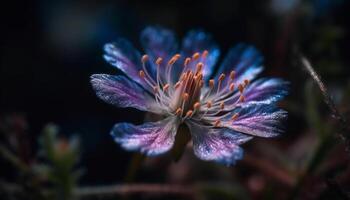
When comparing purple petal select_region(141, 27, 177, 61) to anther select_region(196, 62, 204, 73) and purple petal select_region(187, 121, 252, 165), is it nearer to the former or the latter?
anther select_region(196, 62, 204, 73)

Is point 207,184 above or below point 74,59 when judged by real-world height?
below

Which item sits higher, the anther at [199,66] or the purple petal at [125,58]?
the purple petal at [125,58]

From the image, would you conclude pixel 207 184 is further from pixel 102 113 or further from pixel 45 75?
pixel 45 75

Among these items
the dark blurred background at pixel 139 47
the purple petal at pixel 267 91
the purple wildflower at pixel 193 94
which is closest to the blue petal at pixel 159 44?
the purple wildflower at pixel 193 94

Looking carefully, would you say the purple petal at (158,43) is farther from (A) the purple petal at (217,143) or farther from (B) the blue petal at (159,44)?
(A) the purple petal at (217,143)

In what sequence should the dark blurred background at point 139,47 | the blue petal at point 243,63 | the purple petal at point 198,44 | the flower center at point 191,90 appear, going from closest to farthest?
the flower center at point 191,90, the blue petal at point 243,63, the purple petal at point 198,44, the dark blurred background at point 139,47

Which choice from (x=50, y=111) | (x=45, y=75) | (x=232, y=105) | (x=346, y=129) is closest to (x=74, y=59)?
(x=45, y=75)
